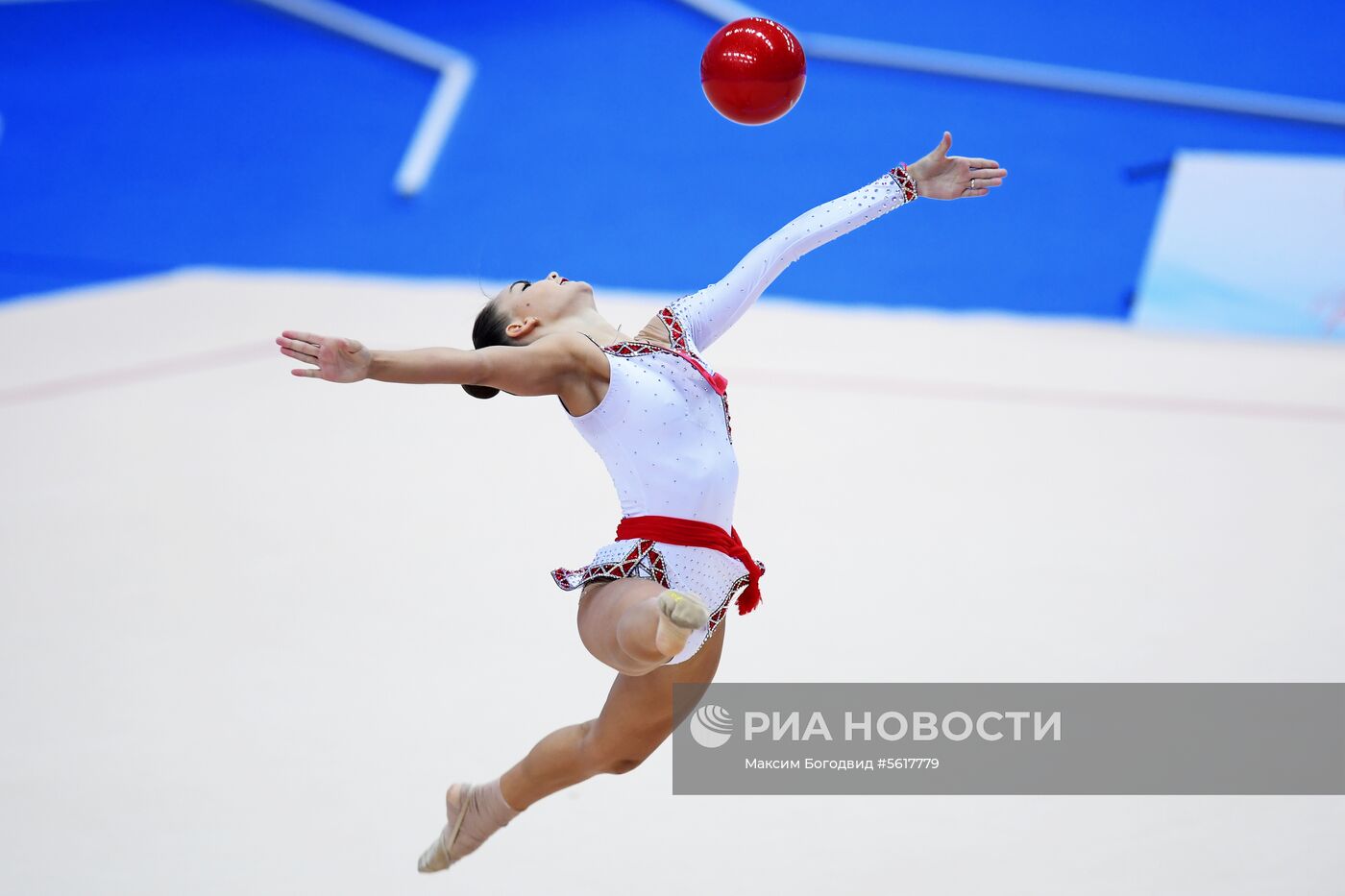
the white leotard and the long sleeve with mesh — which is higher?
the long sleeve with mesh

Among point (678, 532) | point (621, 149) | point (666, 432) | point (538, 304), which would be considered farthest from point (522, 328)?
point (621, 149)

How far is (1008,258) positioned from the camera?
28.3 feet

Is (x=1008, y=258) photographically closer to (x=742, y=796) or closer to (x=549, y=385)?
(x=742, y=796)

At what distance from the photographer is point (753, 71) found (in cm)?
283

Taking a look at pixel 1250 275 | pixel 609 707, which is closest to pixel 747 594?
pixel 609 707

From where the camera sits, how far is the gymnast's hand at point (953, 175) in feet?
9.39

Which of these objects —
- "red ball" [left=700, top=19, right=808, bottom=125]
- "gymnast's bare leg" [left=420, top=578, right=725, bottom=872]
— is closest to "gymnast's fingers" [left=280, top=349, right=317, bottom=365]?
"gymnast's bare leg" [left=420, top=578, right=725, bottom=872]

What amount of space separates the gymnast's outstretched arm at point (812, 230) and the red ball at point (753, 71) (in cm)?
22

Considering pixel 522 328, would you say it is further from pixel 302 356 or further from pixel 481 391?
pixel 302 356

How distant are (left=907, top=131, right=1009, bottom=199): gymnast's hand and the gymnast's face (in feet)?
2.34

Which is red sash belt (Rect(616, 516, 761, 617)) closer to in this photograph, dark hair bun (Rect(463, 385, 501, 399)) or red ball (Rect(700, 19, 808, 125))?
dark hair bun (Rect(463, 385, 501, 399))

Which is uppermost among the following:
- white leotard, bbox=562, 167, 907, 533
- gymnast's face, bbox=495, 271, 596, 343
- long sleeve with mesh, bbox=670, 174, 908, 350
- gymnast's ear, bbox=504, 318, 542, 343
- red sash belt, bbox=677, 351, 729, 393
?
long sleeve with mesh, bbox=670, 174, 908, 350

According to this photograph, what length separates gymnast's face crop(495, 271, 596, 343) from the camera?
104 inches

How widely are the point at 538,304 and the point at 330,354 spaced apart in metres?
0.61
